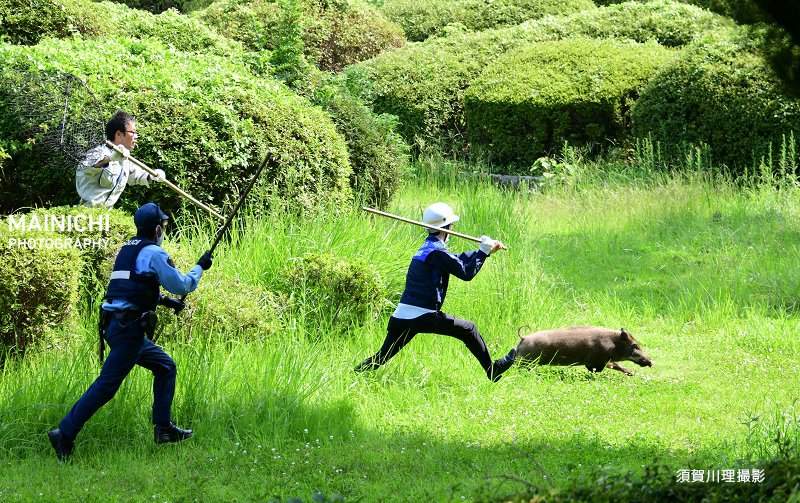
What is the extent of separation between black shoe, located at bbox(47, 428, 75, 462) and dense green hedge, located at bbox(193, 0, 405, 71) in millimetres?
11774

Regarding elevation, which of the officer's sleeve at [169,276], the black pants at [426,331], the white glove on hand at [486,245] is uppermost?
the officer's sleeve at [169,276]

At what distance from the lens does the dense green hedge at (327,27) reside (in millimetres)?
18219

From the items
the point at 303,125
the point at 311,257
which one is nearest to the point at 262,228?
the point at 311,257

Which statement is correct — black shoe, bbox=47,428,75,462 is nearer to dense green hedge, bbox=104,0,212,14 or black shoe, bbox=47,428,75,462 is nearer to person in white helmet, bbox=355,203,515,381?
person in white helmet, bbox=355,203,515,381

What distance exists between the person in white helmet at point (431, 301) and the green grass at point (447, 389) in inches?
10.3

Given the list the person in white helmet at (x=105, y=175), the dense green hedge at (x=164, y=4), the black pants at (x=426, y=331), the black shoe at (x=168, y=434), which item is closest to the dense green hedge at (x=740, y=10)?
the black pants at (x=426, y=331)

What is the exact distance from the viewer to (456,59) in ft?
60.2

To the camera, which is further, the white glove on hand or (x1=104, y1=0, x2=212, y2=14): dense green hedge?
(x1=104, y1=0, x2=212, y2=14): dense green hedge

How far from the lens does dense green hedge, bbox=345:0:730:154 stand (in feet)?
56.6

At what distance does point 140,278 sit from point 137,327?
294 millimetres

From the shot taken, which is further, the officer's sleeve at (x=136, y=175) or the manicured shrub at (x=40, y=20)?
the manicured shrub at (x=40, y=20)

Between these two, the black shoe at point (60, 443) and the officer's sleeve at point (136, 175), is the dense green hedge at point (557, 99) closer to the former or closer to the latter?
the officer's sleeve at point (136, 175)

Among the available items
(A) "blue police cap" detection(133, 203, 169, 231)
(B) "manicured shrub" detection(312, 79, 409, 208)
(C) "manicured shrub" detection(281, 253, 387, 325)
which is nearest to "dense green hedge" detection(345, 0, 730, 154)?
(B) "manicured shrub" detection(312, 79, 409, 208)

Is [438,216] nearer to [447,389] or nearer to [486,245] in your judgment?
[486,245]
